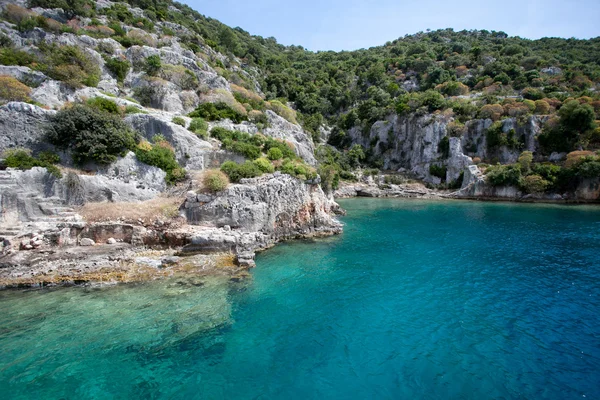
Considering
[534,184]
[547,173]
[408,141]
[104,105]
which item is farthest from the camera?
[408,141]

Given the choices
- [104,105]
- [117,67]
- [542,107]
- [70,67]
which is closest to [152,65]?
[117,67]

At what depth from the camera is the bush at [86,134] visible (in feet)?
58.5

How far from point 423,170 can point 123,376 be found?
62951mm

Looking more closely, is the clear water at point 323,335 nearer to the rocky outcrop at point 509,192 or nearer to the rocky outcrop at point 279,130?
the rocky outcrop at point 279,130

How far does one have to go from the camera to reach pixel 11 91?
19719mm

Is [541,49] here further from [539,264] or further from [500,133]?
[539,264]

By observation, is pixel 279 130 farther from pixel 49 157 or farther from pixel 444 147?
pixel 444 147

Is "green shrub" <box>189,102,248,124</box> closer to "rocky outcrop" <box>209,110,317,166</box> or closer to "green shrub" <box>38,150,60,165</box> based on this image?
"rocky outcrop" <box>209,110,317,166</box>

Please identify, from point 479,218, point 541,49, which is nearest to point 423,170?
point 479,218

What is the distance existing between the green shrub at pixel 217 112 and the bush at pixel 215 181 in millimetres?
14625

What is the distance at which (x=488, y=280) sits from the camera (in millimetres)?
14039

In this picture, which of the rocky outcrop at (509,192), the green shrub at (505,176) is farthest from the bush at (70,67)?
the green shrub at (505,176)

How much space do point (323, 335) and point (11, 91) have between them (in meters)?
28.8

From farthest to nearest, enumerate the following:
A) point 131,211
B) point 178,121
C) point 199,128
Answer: point 199,128 < point 178,121 < point 131,211
